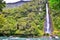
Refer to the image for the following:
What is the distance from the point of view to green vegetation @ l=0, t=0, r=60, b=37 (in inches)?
1028

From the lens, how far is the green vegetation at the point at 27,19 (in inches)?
1028

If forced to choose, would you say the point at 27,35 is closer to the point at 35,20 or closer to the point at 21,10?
the point at 35,20

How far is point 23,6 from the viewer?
104ft

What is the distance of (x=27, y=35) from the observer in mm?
25453

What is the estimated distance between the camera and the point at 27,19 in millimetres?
28969

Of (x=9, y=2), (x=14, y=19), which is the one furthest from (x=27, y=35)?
(x=9, y=2)

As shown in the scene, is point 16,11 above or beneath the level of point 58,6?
beneath

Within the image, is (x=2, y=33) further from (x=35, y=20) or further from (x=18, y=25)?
(x=35, y=20)

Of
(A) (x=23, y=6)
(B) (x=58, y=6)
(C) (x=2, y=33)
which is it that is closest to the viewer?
(B) (x=58, y=6)

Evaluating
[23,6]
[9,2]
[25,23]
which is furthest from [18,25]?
[9,2]

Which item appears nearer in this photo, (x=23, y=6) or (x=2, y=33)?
(x=2, y=33)

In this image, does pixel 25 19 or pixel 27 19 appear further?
pixel 25 19

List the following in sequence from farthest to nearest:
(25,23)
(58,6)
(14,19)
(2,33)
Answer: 1. (14,19)
2. (25,23)
3. (2,33)
4. (58,6)

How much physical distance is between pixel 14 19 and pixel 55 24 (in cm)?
386
